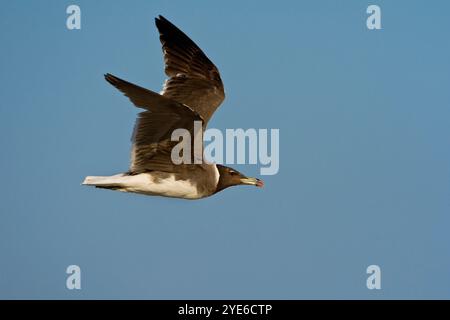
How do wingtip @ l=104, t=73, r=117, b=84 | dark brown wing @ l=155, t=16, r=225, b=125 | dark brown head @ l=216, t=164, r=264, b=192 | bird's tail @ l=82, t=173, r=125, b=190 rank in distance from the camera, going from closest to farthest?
wingtip @ l=104, t=73, r=117, b=84
bird's tail @ l=82, t=173, r=125, b=190
dark brown head @ l=216, t=164, r=264, b=192
dark brown wing @ l=155, t=16, r=225, b=125

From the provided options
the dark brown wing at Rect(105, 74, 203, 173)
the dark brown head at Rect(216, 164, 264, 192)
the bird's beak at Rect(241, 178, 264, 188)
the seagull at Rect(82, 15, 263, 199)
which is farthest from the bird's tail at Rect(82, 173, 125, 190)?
the bird's beak at Rect(241, 178, 264, 188)

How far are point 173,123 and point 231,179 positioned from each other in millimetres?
1543

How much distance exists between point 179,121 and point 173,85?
63.1 inches

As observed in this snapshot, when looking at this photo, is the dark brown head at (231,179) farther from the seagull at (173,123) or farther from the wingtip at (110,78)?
the wingtip at (110,78)

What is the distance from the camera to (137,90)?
7.36 m

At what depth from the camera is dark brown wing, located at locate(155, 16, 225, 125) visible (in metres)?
9.34

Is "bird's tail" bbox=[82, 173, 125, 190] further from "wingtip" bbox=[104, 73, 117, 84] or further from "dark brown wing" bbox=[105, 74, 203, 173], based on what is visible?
"wingtip" bbox=[104, 73, 117, 84]

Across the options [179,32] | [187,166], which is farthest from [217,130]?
[179,32]

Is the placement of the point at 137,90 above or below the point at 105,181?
above

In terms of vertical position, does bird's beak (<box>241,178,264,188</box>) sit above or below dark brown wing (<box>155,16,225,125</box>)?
below

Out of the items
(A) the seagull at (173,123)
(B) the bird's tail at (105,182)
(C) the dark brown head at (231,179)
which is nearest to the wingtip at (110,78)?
(A) the seagull at (173,123)

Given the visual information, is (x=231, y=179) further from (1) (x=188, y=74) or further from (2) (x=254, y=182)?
(1) (x=188, y=74)

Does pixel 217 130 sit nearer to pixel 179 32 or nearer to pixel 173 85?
pixel 173 85

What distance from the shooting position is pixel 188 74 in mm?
9625
